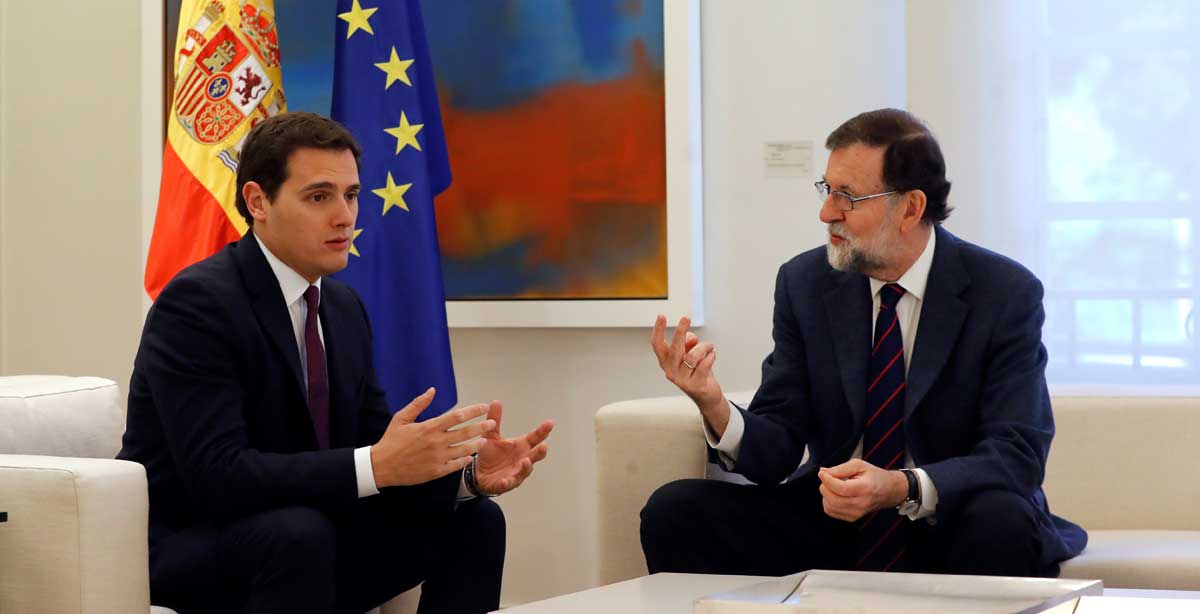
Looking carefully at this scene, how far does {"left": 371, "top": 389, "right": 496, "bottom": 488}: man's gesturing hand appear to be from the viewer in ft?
6.99

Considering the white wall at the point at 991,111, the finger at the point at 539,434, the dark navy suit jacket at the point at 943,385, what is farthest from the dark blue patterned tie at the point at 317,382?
the white wall at the point at 991,111

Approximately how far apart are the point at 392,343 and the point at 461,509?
107 centimetres

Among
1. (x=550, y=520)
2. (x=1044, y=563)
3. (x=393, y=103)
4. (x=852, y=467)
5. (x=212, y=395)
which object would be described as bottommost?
(x=550, y=520)

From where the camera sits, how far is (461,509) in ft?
7.67

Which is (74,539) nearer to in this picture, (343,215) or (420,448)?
(420,448)

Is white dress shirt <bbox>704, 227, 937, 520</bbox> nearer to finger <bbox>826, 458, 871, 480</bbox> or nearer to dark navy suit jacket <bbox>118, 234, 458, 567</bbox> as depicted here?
finger <bbox>826, 458, 871, 480</bbox>

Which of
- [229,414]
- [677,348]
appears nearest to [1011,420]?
[677,348]

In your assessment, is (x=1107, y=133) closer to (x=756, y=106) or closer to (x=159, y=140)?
(x=756, y=106)

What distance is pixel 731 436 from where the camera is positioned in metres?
2.43

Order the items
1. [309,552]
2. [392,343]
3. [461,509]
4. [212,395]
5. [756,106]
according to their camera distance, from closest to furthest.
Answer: [309,552], [212,395], [461,509], [392,343], [756,106]

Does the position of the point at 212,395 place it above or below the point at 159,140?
below

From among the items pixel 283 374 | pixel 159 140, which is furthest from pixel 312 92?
pixel 283 374

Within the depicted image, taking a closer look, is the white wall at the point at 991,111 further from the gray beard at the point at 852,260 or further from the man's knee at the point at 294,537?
the man's knee at the point at 294,537

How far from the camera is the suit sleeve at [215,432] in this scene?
2.10 m
